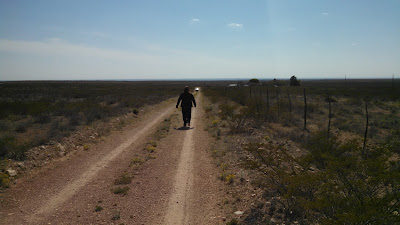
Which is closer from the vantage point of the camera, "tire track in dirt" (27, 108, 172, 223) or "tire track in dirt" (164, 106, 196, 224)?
"tire track in dirt" (164, 106, 196, 224)

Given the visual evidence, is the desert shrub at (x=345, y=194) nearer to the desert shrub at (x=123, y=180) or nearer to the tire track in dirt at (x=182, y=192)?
the tire track in dirt at (x=182, y=192)

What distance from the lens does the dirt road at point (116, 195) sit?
198 inches

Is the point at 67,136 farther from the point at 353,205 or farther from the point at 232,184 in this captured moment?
the point at 353,205

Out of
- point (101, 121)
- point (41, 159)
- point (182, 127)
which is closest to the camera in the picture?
point (41, 159)

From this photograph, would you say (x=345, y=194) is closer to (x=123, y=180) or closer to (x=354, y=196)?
(x=354, y=196)

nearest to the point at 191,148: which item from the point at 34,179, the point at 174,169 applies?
the point at 174,169

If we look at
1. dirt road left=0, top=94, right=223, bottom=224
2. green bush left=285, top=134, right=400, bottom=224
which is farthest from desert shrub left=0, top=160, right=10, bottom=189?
green bush left=285, top=134, right=400, bottom=224

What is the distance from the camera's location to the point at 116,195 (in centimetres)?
604

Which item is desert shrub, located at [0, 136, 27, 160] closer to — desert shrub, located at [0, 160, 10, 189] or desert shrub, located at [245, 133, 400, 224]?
desert shrub, located at [0, 160, 10, 189]

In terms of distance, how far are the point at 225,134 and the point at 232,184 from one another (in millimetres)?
6027

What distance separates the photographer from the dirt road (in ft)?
16.5

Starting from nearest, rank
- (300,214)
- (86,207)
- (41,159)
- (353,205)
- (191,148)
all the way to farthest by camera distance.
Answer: (353,205) < (300,214) < (86,207) < (41,159) < (191,148)

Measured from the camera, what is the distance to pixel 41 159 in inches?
349

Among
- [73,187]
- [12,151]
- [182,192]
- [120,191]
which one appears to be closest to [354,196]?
[182,192]
